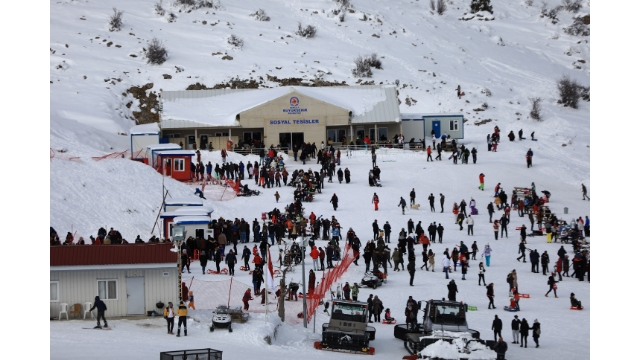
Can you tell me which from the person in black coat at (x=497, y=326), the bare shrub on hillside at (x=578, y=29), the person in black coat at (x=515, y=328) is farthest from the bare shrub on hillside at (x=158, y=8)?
the person in black coat at (x=497, y=326)

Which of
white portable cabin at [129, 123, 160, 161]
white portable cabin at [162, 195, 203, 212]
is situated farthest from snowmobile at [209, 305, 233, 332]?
white portable cabin at [129, 123, 160, 161]

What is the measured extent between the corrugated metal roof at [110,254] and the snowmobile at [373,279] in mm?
7552

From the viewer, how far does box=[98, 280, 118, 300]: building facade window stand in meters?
30.2

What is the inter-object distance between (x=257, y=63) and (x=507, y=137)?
23.5 m

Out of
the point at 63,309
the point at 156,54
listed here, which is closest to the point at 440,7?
the point at 156,54

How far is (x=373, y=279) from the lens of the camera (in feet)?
116

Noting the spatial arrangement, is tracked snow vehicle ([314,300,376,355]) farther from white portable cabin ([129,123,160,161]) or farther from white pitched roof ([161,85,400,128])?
white pitched roof ([161,85,400,128])

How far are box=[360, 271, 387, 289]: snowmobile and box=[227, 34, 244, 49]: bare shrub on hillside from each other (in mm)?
54215

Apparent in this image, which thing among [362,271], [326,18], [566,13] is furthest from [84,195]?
[566,13]

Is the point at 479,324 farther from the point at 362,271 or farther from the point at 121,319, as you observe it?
the point at 121,319

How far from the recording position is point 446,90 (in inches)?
3155

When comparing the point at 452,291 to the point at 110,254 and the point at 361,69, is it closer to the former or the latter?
the point at 110,254

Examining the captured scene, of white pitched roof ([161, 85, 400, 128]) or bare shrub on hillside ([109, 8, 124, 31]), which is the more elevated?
bare shrub on hillside ([109, 8, 124, 31])

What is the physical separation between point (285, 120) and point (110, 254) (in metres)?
34.0
